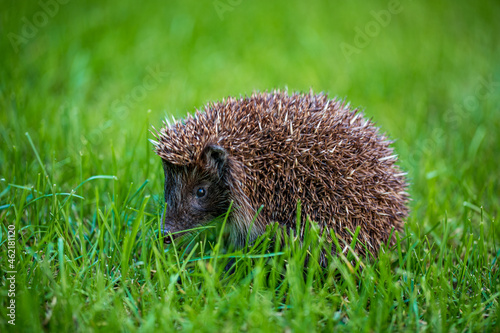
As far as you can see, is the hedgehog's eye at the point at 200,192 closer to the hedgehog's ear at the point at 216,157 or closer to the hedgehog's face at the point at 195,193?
the hedgehog's face at the point at 195,193

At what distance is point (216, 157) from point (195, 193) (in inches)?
15.9

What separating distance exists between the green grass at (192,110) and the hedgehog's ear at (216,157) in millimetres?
658

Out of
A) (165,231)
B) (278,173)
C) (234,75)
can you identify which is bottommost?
(165,231)

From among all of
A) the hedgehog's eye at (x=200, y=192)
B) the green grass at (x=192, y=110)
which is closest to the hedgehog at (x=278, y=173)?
the hedgehog's eye at (x=200, y=192)

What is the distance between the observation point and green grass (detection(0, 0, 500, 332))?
324 centimetres

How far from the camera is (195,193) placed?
13.3 feet

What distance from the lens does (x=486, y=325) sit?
3283 millimetres

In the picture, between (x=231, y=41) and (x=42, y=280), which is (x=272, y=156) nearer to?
(x=42, y=280)

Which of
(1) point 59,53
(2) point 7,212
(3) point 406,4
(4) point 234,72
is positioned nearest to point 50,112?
(1) point 59,53

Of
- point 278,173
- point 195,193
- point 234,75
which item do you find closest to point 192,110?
point 234,75

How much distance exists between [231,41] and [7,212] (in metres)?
6.77

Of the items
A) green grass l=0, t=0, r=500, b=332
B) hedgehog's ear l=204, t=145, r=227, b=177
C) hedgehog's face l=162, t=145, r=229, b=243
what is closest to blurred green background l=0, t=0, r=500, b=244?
green grass l=0, t=0, r=500, b=332

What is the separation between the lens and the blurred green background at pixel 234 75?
18.4ft

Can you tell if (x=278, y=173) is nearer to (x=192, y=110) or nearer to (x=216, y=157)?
(x=216, y=157)
